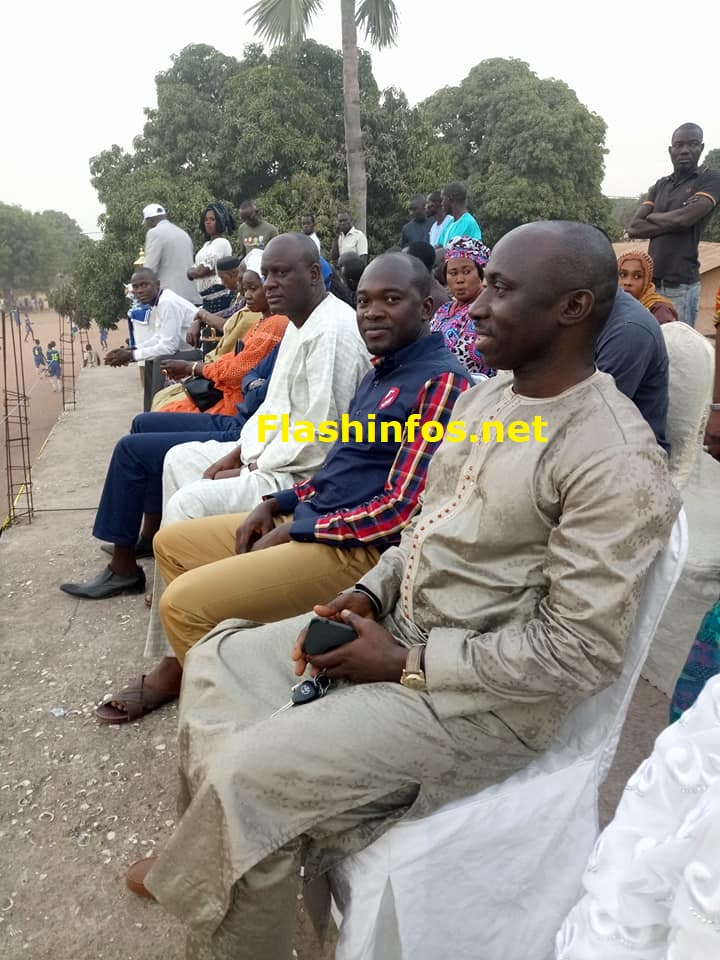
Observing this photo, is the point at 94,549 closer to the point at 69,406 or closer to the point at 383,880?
the point at 383,880

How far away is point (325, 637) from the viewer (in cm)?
161

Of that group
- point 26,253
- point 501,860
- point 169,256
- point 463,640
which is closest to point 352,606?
point 463,640

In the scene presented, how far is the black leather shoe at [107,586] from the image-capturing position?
3.59 meters

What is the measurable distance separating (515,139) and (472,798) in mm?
22789

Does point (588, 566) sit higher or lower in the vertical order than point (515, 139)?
lower

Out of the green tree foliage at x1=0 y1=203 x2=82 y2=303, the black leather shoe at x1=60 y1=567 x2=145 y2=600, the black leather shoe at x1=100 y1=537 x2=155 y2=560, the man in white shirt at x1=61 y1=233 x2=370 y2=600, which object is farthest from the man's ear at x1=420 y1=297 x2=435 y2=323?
the green tree foliage at x1=0 y1=203 x2=82 y2=303

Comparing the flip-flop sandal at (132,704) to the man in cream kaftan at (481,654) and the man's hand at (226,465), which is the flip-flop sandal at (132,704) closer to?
the man's hand at (226,465)

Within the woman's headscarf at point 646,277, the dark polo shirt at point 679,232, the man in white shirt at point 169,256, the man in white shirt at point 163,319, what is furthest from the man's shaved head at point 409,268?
the man in white shirt at point 169,256

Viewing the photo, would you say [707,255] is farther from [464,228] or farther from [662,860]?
[662,860]

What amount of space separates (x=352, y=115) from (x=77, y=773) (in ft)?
40.4

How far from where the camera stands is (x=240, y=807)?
1408 millimetres

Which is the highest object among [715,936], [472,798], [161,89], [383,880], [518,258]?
[161,89]

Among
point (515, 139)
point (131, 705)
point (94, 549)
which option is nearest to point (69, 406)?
point (94, 549)

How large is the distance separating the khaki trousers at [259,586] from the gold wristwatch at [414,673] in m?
0.70
